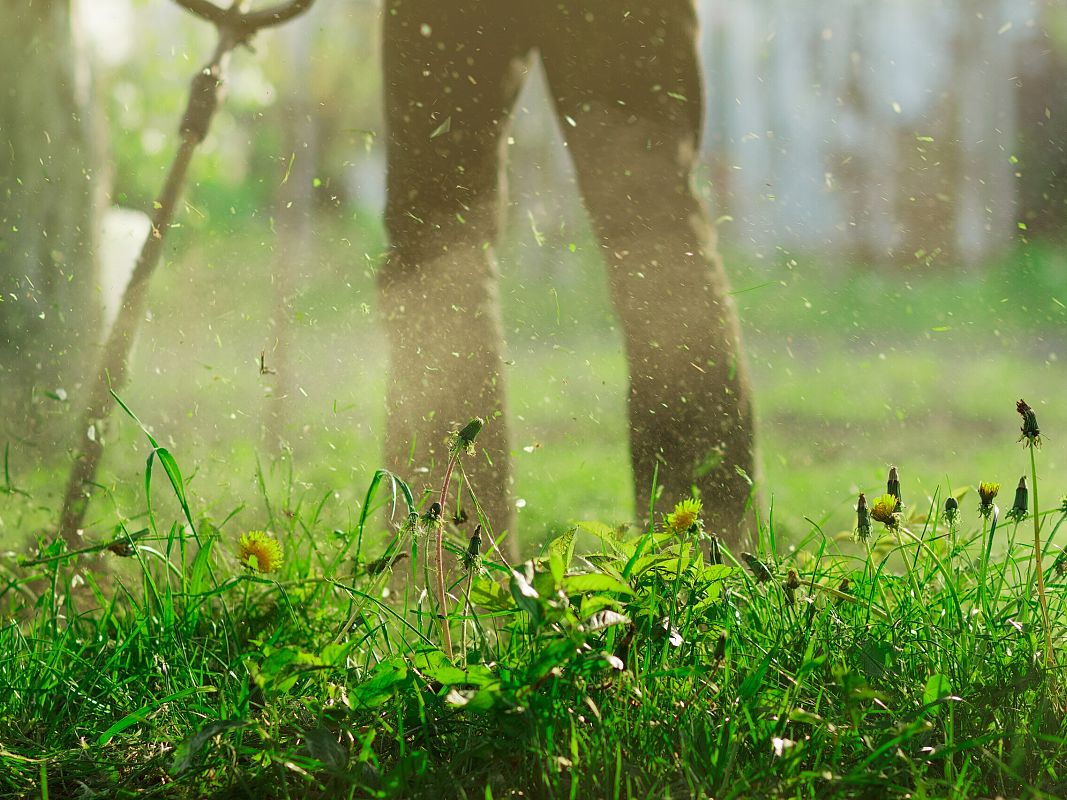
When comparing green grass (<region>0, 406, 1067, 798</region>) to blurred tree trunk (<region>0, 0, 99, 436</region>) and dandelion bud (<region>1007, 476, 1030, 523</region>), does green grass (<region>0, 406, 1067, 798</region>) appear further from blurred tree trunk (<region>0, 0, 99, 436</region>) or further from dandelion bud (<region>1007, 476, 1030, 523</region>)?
blurred tree trunk (<region>0, 0, 99, 436</region>)

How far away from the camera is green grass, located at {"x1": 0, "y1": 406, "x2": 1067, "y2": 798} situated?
2.82 ft

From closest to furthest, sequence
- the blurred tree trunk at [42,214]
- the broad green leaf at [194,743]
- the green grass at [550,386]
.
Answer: the broad green leaf at [194,743], the green grass at [550,386], the blurred tree trunk at [42,214]

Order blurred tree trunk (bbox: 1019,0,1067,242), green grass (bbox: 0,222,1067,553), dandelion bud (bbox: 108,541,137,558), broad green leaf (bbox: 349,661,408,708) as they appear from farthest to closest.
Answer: blurred tree trunk (bbox: 1019,0,1067,242) → green grass (bbox: 0,222,1067,553) → dandelion bud (bbox: 108,541,137,558) → broad green leaf (bbox: 349,661,408,708)

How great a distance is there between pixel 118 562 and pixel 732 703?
5.40 ft

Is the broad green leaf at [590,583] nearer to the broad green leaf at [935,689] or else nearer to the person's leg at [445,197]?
the broad green leaf at [935,689]

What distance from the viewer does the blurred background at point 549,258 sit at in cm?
244

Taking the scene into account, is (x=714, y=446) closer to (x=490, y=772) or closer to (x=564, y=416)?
(x=490, y=772)

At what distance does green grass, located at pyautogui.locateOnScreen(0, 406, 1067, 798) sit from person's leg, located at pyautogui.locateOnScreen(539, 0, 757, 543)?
0.71 metres

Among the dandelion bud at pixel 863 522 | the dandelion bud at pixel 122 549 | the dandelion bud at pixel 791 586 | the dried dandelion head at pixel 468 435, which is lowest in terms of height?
the dandelion bud at pixel 791 586

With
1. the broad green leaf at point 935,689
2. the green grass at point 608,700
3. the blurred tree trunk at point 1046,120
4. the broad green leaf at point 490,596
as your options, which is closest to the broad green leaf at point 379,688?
the green grass at point 608,700

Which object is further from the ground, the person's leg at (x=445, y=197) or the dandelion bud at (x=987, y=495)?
the person's leg at (x=445, y=197)

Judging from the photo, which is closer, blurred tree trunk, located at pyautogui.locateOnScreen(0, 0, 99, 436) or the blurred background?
the blurred background

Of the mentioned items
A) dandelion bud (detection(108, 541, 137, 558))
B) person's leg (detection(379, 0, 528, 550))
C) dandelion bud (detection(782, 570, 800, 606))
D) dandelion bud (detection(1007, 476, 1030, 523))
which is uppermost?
person's leg (detection(379, 0, 528, 550))

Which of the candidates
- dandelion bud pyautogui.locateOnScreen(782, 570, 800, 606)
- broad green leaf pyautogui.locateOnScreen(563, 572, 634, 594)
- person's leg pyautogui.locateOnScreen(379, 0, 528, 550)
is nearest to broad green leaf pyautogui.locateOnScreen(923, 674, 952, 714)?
dandelion bud pyautogui.locateOnScreen(782, 570, 800, 606)
